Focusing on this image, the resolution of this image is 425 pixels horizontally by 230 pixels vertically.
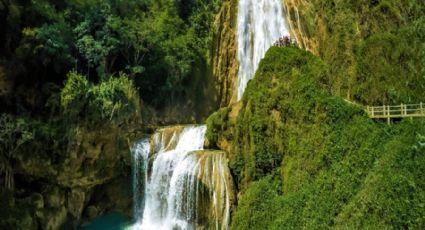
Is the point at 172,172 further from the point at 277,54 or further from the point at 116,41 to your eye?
the point at 116,41

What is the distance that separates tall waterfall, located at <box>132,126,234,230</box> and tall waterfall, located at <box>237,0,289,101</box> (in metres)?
9.23

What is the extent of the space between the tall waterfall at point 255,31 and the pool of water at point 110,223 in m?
13.6

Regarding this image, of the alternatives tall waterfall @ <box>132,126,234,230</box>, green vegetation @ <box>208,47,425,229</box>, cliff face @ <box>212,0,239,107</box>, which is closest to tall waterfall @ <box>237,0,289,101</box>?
cliff face @ <box>212,0,239,107</box>

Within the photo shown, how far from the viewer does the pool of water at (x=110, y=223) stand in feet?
71.2

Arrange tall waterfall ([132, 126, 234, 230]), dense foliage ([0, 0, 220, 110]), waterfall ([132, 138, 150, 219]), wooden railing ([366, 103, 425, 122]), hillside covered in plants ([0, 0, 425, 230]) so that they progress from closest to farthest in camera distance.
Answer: wooden railing ([366, 103, 425, 122]), hillside covered in plants ([0, 0, 425, 230]), tall waterfall ([132, 126, 234, 230]), dense foliage ([0, 0, 220, 110]), waterfall ([132, 138, 150, 219])

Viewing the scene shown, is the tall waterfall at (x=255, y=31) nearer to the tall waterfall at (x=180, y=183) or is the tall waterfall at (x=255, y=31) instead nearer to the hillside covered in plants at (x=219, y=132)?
the hillside covered in plants at (x=219, y=132)

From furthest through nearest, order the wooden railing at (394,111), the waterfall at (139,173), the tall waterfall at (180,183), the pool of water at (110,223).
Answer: the waterfall at (139,173) < the pool of water at (110,223) < the tall waterfall at (180,183) < the wooden railing at (394,111)

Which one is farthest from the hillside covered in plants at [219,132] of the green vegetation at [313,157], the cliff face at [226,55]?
the cliff face at [226,55]

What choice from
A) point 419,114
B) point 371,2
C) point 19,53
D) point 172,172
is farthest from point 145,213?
point 371,2

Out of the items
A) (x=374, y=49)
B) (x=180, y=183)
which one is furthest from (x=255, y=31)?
(x=180, y=183)

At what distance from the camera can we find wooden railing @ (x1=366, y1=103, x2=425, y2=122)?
14077 mm

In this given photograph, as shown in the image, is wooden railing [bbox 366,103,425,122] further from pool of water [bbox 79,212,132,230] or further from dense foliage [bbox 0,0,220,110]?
dense foliage [bbox 0,0,220,110]

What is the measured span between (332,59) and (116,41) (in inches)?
582

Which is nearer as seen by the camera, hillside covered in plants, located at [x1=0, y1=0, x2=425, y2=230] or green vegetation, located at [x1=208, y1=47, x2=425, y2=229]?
green vegetation, located at [x1=208, y1=47, x2=425, y2=229]
